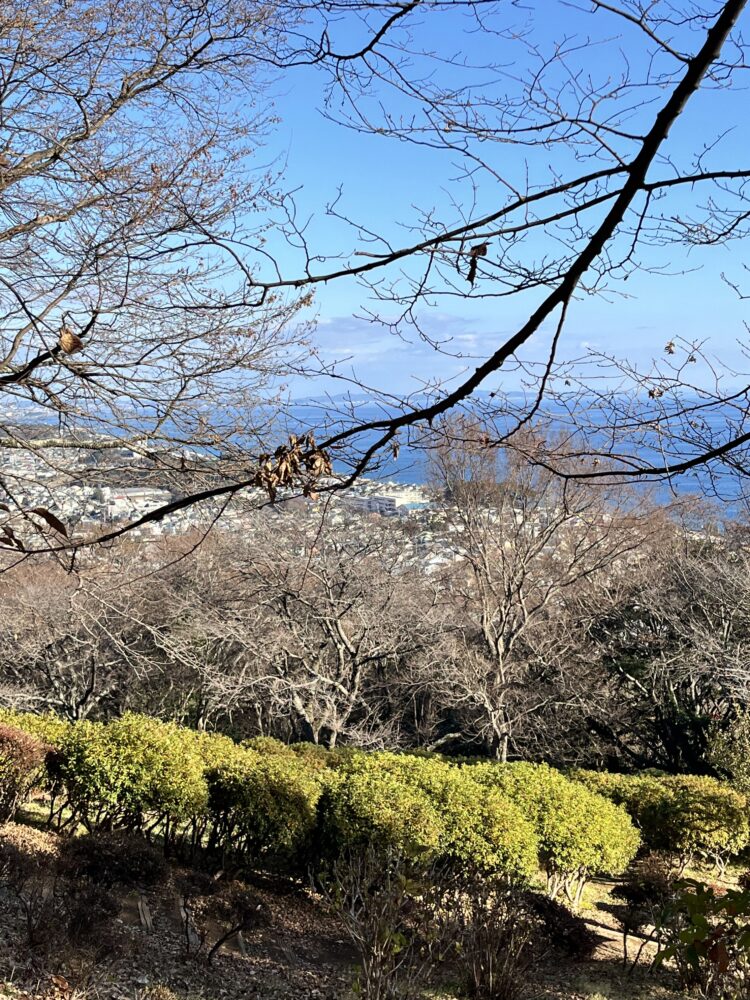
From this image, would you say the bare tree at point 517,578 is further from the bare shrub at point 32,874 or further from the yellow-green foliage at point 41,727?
the bare shrub at point 32,874

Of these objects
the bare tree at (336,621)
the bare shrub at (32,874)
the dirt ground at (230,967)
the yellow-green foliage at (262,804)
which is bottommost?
the dirt ground at (230,967)

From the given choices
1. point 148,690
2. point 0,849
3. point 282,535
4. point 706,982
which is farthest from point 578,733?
point 0,849

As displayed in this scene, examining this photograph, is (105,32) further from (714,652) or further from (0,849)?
(714,652)

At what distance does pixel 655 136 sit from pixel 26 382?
348cm

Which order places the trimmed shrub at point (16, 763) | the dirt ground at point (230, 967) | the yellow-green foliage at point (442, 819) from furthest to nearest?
the trimmed shrub at point (16, 763) < the yellow-green foliage at point (442, 819) < the dirt ground at point (230, 967)

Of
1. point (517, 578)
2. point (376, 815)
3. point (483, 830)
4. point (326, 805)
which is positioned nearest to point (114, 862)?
point (326, 805)

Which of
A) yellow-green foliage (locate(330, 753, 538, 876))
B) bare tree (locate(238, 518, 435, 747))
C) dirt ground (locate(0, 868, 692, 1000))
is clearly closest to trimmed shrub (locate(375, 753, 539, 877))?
yellow-green foliage (locate(330, 753, 538, 876))

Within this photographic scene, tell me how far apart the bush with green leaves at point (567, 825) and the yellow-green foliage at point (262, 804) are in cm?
170

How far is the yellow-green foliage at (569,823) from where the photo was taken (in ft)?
22.9

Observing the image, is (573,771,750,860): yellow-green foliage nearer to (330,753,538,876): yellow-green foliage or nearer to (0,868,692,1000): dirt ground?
(0,868,692,1000): dirt ground

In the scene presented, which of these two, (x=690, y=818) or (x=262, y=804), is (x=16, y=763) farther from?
(x=690, y=818)

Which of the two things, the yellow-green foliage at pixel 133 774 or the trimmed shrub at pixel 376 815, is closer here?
the trimmed shrub at pixel 376 815

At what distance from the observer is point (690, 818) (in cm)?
786

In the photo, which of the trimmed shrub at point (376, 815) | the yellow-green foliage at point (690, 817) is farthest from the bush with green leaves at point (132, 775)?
the yellow-green foliage at point (690, 817)
